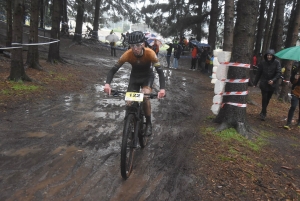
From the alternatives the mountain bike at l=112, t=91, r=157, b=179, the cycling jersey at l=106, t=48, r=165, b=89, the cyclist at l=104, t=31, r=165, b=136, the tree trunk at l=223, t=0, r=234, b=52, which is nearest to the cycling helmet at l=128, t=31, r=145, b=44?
the cyclist at l=104, t=31, r=165, b=136

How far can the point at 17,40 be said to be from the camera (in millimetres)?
9398

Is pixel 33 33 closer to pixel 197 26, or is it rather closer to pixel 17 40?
pixel 17 40

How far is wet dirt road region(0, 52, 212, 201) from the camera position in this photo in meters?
3.93

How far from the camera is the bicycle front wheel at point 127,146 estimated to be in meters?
4.14

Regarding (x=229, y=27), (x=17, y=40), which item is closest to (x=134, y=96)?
(x=17, y=40)

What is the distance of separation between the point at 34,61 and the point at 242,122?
975 cm

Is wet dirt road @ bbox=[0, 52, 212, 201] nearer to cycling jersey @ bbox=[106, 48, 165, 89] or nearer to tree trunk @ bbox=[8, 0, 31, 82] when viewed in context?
cycling jersey @ bbox=[106, 48, 165, 89]

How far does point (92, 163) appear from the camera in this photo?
4.75 metres

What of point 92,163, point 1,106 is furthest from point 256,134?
point 1,106

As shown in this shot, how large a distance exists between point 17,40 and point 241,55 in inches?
283

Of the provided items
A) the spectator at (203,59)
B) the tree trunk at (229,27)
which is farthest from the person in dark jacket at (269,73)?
the spectator at (203,59)

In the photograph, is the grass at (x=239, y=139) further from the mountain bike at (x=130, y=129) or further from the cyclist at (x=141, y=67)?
the mountain bike at (x=130, y=129)

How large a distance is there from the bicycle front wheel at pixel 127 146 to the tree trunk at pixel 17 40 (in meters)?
6.68

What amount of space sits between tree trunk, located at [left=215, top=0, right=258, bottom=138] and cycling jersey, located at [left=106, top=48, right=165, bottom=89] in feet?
7.71
